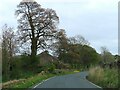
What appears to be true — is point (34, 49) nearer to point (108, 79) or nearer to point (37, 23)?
point (37, 23)

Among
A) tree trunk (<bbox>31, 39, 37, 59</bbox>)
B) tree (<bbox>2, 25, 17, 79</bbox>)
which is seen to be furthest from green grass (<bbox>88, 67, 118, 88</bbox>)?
tree trunk (<bbox>31, 39, 37, 59</bbox>)

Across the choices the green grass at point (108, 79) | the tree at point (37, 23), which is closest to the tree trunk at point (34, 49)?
the tree at point (37, 23)

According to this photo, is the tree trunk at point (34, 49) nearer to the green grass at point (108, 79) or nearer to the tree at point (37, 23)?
the tree at point (37, 23)

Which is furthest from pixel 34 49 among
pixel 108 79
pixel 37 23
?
pixel 108 79

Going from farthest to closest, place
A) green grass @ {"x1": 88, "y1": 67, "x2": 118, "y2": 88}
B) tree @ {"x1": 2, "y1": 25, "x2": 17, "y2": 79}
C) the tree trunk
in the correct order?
the tree trunk → tree @ {"x1": 2, "y1": 25, "x2": 17, "y2": 79} → green grass @ {"x1": 88, "y1": 67, "x2": 118, "y2": 88}

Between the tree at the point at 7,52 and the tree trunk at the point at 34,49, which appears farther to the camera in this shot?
the tree trunk at the point at 34,49

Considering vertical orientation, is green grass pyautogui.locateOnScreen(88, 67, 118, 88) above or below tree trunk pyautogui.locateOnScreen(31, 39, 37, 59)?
below

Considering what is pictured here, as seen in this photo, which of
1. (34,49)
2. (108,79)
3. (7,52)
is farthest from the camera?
(34,49)

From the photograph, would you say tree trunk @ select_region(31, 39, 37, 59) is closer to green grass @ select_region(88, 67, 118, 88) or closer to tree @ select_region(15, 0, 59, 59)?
tree @ select_region(15, 0, 59, 59)

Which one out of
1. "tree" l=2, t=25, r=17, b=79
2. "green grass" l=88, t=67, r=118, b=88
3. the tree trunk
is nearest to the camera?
"green grass" l=88, t=67, r=118, b=88

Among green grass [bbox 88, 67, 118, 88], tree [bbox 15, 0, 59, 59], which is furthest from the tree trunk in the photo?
green grass [bbox 88, 67, 118, 88]

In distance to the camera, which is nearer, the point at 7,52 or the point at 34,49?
the point at 7,52

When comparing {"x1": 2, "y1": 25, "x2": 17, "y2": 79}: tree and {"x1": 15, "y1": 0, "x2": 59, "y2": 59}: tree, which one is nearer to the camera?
{"x1": 2, "y1": 25, "x2": 17, "y2": 79}: tree

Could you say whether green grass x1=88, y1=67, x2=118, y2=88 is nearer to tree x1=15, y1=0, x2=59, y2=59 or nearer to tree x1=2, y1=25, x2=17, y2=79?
tree x1=2, y1=25, x2=17, y2=79
